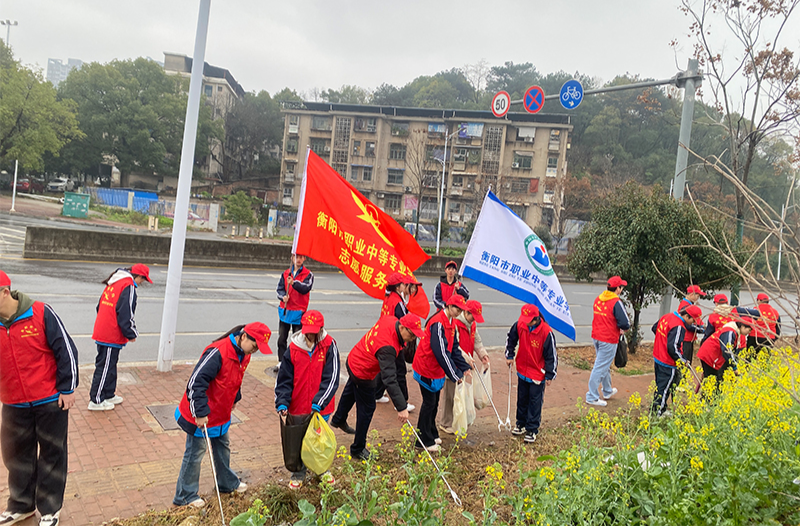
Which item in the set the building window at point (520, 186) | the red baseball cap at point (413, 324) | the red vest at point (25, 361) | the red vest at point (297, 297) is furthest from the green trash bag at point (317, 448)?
the building window at point (520, 186)

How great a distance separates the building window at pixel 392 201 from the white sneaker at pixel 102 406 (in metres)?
55.5

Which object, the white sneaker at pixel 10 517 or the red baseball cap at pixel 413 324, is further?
the red baseball cap at pixel 413 324

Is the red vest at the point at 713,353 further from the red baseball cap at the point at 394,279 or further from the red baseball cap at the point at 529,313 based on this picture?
the red baseball cap at the point at 394,279

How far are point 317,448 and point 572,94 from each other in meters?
9.00

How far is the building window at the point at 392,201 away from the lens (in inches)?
2419

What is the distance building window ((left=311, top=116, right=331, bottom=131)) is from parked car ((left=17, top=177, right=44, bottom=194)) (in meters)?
27.7

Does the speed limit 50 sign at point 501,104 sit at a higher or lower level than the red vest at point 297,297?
higher

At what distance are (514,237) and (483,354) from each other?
1620 mm

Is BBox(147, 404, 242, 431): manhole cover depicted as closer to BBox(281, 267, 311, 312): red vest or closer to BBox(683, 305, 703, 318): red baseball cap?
BBox(281, 267, 311, 312): red vest

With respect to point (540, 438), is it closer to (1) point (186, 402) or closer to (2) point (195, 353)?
(1) point (186, 402)

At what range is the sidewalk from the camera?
15.0 feet

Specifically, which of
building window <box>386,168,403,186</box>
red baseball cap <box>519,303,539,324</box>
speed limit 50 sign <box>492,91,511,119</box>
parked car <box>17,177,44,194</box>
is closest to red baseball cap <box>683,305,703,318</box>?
red baseball cap <box>519,303,539,324</box>

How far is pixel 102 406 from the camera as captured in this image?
6320 mm

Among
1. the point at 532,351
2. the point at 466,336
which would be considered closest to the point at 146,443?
the point at 466,336
